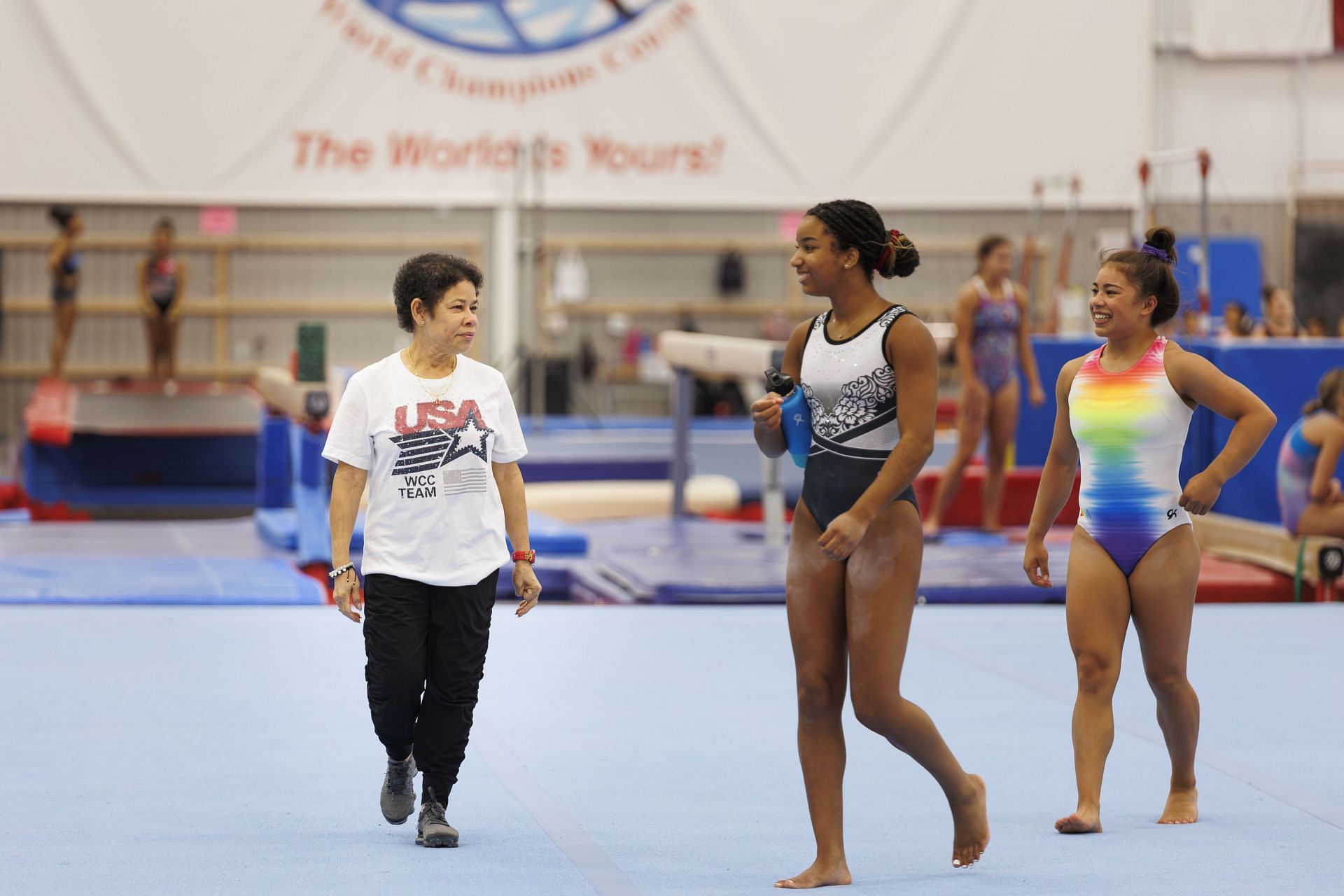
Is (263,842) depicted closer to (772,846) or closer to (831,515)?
(772,846)

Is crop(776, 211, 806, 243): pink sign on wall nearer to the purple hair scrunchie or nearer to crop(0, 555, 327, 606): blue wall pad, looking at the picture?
crop(0, 555, 327, 606): blue wall pad

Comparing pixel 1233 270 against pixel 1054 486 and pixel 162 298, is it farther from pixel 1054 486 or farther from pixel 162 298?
pixel 1054 486

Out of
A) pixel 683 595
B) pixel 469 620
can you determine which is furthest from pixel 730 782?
pixel 683 595

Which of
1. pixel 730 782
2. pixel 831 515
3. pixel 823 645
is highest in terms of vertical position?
pixel 831 515

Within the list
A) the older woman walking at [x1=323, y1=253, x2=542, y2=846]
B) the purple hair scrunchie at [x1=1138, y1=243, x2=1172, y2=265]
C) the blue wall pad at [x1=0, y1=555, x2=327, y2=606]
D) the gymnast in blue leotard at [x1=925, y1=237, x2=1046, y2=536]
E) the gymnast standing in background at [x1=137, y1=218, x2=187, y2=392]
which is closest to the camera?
the older woman walking at [x1=323, y1=253, x2=542, y2=846]

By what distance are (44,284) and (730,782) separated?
13419 millimetres

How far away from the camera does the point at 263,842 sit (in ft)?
10.7

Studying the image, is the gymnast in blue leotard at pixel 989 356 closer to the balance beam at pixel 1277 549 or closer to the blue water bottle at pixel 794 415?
the balance beam at pixel 1277 549

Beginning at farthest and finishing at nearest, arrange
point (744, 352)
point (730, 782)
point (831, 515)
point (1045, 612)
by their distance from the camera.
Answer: point (744, 352) → point (1045, 612) → point (730, 782) → point (831, 515)

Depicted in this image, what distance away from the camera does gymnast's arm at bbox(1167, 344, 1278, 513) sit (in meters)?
3.27

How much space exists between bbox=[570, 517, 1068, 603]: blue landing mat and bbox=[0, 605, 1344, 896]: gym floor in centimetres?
68

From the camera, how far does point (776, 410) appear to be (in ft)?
10.1

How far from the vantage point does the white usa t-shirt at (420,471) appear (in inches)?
127

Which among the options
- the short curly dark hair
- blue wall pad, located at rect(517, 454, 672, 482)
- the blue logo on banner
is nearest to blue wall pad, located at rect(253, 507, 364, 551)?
blue wall pad, located at rect(517, 454, 672, 482)
